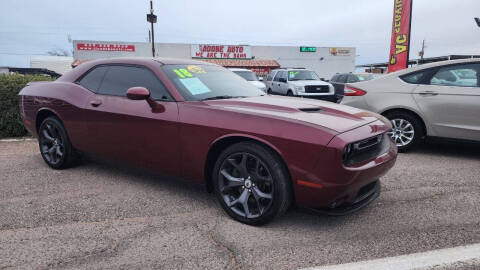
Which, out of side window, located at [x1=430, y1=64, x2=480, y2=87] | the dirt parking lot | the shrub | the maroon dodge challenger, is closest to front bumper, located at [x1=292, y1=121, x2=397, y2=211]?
the maroon dodge challenger

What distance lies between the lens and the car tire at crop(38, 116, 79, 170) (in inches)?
163

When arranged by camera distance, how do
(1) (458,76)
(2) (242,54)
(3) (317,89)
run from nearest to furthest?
1. (1) (458,76)
2. (3) (317,89)
3. (2) (242,54)

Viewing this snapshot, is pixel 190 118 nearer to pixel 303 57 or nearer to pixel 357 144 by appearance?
pixel 357 144

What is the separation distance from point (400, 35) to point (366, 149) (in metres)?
14.3

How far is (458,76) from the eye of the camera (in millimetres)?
4832

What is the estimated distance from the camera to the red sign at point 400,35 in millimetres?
14305

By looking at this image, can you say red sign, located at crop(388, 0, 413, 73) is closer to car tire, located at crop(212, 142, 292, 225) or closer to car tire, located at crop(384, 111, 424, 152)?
car tire, located at crop(384, 111, 424, 152)

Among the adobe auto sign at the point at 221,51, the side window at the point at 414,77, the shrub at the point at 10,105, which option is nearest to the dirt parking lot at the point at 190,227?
the side window at the point at 414,77

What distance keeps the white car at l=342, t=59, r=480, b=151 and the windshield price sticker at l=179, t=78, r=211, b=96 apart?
126 inches

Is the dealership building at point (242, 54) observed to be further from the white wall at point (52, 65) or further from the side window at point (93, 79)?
the side window at point (93, 79)

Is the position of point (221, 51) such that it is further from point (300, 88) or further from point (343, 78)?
point (300, 88)

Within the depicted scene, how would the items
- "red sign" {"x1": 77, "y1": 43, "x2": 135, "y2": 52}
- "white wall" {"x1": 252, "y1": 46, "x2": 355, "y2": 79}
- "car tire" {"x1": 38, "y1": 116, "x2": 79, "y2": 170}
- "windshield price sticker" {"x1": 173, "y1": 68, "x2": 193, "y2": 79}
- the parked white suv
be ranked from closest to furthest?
"windshield price sticker" {"x1": 173, "y1": 68, "x2": 193, "y2": 79} < "car tire" {"x1": 38, "y1": 116, "x2": 79, "y2": 170} < the parked white suv < "red sign" {"x1": 77, "y1": 43, "x2": 135, "y2": 52} < "white wall" {"x1": 252, "y1": 46, "x2": 355, "y2": 79}

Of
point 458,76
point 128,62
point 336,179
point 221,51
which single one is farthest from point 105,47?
point 336,179

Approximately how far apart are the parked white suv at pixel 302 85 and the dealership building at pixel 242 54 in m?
22.2
